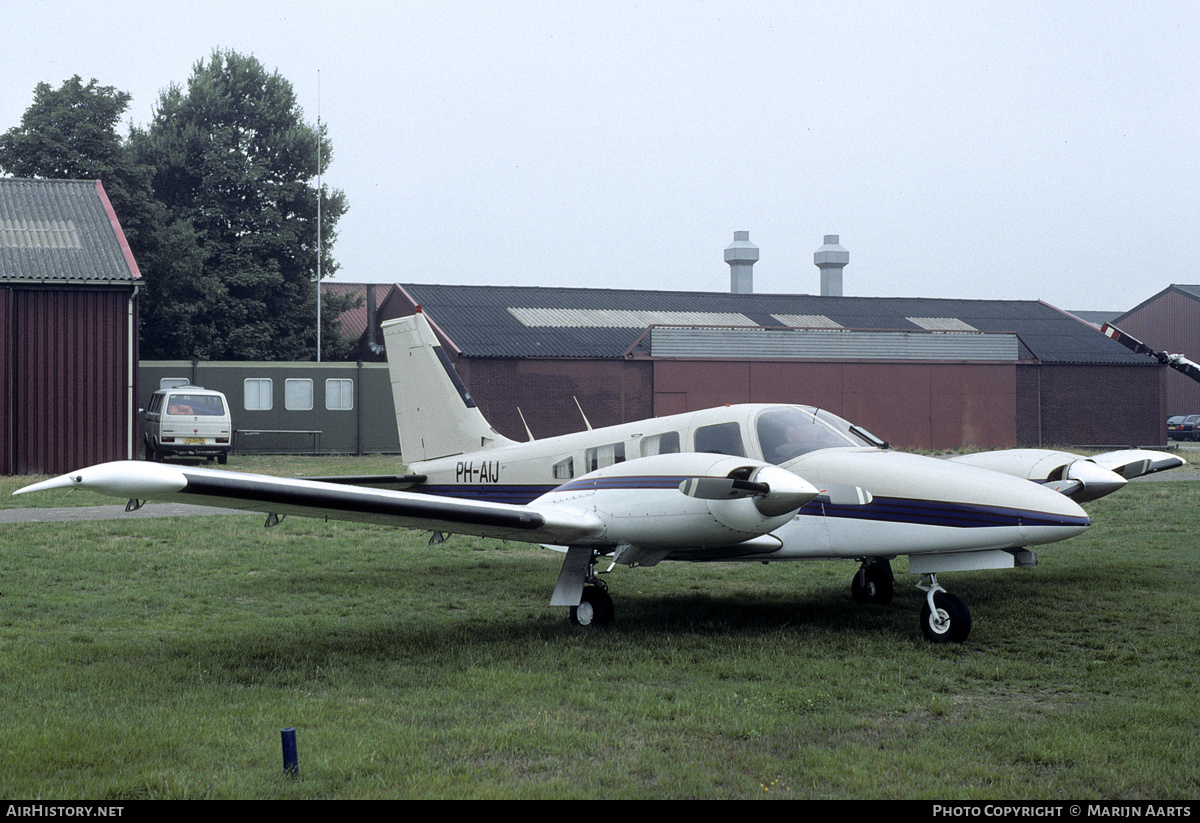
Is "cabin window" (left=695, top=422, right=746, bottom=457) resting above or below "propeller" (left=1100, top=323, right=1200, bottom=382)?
below

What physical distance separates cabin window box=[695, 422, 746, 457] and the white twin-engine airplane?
12mm

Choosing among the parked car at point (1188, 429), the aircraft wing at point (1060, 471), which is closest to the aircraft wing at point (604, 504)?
the aircraft wing at point (1060, 471)

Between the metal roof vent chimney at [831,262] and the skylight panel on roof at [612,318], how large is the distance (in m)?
19.9

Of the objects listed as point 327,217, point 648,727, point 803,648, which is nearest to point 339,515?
point 648,727

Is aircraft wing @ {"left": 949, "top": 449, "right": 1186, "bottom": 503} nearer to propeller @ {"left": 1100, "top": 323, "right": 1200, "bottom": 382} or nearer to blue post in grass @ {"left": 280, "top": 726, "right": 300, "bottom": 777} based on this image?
blue post in grass @ {"left": 280, "top": 726, "right": 300, "bottom": 777}

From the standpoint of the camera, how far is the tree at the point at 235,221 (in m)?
42.0

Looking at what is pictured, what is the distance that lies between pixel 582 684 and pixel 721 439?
10.3 ft

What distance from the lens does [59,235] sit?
2783 centimetres

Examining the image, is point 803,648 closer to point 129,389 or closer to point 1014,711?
point 1014,711

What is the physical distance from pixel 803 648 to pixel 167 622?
561cm

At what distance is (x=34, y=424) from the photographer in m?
25.8

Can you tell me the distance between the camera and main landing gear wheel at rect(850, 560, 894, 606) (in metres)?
10.2

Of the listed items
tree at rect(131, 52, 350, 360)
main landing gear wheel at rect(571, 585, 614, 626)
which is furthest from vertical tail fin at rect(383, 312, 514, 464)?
tree at rect(131, 52, 350, 360)

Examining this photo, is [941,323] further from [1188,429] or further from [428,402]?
[428,402]
